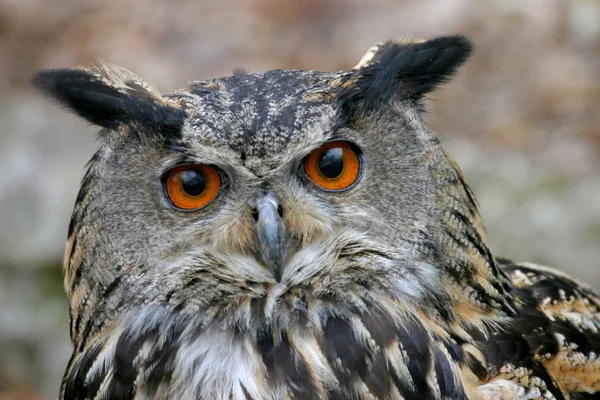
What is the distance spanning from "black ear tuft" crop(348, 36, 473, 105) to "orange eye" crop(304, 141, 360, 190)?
15 centimetres

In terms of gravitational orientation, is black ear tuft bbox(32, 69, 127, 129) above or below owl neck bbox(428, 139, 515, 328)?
above

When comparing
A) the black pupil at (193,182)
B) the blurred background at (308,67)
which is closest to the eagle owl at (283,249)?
the black pupil at (193,182)

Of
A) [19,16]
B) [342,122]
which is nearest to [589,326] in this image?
[342,122]

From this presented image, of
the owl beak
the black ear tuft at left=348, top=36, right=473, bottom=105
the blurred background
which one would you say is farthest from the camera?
the blurred background

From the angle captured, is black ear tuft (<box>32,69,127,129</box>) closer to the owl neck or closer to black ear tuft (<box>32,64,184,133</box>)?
black ear tuft (<box>32,64,184,133</box>)

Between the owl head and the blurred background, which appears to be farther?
the blurred background

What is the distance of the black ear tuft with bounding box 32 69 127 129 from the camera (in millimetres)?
1952

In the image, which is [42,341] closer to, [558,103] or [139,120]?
[139,120]

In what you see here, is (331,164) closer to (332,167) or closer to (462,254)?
(332,167)

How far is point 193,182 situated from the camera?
1863 millimetres

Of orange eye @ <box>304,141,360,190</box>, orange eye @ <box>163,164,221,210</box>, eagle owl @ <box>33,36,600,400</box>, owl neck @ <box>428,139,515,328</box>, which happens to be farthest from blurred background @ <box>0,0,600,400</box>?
orange eye @ <box>163,164,221,210</box>

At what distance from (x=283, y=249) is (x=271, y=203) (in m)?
0.10

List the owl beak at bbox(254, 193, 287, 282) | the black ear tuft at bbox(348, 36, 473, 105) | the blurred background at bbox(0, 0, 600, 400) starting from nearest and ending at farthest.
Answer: the owl beak at bbox(254, 193, 287, 282), the black ear tuft at bbox(348, 36, 473, 105), the blurred background at bbox(0, 0, 600, 400)

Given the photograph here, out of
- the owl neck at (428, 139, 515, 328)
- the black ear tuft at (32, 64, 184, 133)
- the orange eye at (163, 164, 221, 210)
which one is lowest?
the owl neck at (428, 139, 515, 328)
